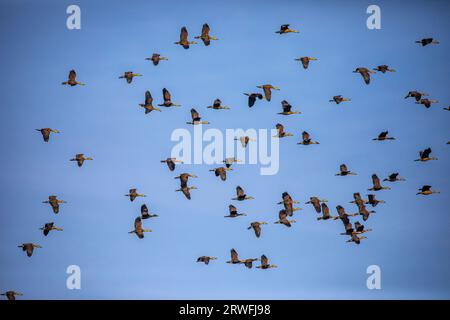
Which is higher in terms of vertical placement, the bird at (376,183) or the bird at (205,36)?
the bird at (205,36)

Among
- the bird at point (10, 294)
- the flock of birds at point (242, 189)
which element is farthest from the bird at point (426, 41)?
the bird at point (10, 294)

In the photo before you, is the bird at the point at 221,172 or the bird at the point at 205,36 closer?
the bird at the point at 205,36

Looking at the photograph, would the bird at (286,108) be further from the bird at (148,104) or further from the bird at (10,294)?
the bird at (10,294)

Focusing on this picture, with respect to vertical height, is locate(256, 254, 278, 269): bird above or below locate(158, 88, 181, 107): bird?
below

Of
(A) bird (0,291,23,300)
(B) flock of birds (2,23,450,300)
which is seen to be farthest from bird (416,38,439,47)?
(A) bird (0,291,23,300)

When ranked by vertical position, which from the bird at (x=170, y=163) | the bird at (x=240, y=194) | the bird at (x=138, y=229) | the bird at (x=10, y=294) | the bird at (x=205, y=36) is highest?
the bird at (x=205, y=36)

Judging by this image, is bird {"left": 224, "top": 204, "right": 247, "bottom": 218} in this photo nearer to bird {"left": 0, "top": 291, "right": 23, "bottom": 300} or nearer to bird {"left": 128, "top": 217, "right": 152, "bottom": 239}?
bird {"left": 128, "top": 217, "right": 152, "bottom": 239}

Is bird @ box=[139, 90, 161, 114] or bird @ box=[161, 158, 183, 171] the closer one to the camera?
bird @ box=[161, 158, 183, 171]

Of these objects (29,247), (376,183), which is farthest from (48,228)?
(376,183)

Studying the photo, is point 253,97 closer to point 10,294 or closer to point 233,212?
point 233,212
